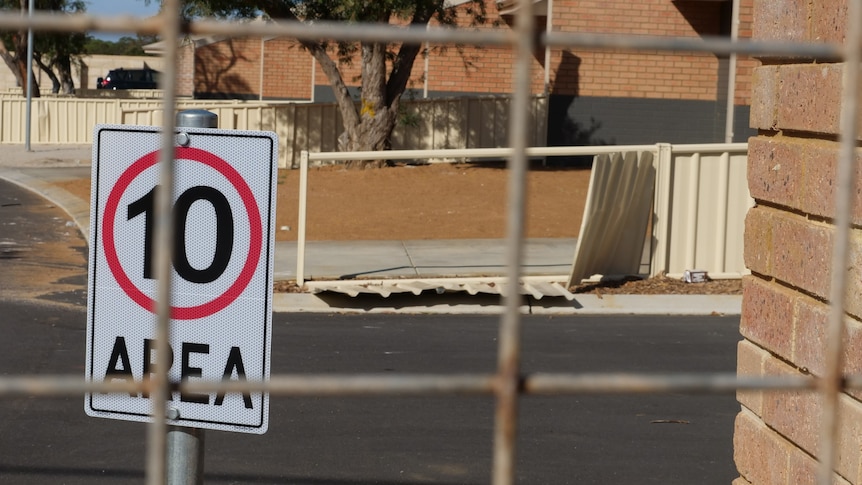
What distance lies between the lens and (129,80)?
1897 inches

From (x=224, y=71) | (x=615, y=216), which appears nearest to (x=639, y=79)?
(x=615, y=216)

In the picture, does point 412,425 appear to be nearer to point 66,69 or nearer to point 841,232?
point 841,232

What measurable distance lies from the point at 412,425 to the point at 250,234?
3.73 meters

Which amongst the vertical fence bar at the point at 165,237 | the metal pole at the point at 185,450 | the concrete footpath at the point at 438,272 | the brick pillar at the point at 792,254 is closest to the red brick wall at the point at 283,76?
the concrete footpath at the point at 438,272

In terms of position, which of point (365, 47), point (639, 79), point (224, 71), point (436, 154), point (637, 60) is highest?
point (224, 71)

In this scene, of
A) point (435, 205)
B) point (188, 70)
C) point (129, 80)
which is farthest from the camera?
point (129, 80)

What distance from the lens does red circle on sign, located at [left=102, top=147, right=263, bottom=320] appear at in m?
2.74

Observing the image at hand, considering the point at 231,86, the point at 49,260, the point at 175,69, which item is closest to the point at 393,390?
the point at 175,69

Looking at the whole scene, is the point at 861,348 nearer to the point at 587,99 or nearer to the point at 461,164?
the point at 461,164

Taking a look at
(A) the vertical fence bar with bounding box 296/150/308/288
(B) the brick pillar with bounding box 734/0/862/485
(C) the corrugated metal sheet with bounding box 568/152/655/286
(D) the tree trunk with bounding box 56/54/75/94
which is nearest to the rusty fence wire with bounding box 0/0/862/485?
(B) the brick pillar with bounding box 734/0/862/485

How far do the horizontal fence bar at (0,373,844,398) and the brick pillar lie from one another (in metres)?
1.57

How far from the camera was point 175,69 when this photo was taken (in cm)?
159

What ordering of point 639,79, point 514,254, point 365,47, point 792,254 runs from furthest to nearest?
1. point 639,79
2. point 365,47
3. point 792,254
4. point 514,254

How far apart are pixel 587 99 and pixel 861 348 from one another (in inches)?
826
